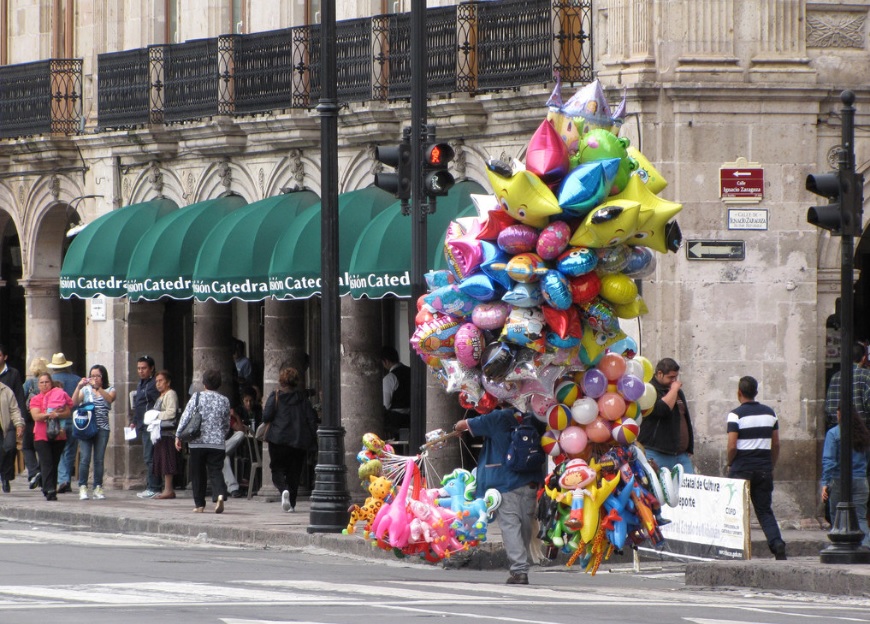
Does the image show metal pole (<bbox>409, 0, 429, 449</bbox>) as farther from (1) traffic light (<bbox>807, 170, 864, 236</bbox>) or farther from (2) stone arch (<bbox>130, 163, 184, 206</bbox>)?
(2) stone arch (<bbox>130, 163, 184, 206</bbox>)

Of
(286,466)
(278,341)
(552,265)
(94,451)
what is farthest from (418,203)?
(94,451)

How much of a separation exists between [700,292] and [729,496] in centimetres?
301

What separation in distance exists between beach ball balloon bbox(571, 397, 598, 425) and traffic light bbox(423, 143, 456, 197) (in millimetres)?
3840

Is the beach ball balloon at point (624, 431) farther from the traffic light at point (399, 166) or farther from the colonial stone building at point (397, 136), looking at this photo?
the colonial stone building at point (397, 136)

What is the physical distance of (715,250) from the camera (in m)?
20.7

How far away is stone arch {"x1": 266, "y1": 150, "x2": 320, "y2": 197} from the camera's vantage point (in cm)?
2522

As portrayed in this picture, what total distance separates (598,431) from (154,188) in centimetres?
1380

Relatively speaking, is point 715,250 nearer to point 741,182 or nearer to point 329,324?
point 741,182

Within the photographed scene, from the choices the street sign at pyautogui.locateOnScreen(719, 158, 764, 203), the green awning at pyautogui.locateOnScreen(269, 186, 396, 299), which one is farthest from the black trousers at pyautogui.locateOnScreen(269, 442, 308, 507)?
the street sign at pyautogui.locateOnScreen(719, 158, 764, 203)

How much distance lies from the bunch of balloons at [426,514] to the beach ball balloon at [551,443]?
527 mm

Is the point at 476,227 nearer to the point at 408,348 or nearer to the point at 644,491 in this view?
the point at 644,491

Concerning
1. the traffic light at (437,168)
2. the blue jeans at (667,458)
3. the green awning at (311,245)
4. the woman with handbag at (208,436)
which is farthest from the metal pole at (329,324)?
the green awning at (311,245)

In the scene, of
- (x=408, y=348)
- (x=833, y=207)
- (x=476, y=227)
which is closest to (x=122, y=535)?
(x=408, y=348)

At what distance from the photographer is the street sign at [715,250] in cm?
2069
